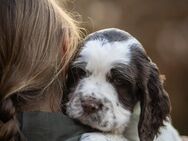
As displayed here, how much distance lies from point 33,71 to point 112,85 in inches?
16.4

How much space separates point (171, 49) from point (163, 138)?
920 centimetres

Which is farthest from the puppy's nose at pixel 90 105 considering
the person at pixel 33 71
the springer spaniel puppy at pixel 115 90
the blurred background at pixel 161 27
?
the blurred background at pixel 161 27

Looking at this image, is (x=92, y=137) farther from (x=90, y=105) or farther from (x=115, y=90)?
(x=115, y=90)

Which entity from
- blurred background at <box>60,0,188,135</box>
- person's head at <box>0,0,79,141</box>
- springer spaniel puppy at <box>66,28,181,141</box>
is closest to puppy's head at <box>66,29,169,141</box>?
springer spaniel puppy at <box>66,28,181,141</box>

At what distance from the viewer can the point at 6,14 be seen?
3.92 m

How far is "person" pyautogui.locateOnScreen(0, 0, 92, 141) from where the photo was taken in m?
3.82

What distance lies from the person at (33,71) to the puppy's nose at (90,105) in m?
0.10

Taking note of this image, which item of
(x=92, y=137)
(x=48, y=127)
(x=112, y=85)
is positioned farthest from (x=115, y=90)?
(x=48, y=127)

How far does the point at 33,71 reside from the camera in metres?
3.92

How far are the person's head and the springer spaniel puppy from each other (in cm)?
11

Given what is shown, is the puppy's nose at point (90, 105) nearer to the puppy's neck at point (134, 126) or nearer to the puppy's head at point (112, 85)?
the puppy's head at point (112, 85)

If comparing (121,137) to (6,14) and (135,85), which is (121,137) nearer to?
(135,85)

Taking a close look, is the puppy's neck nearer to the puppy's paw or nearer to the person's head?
the puppy's paw

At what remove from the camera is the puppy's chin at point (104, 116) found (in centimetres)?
385
